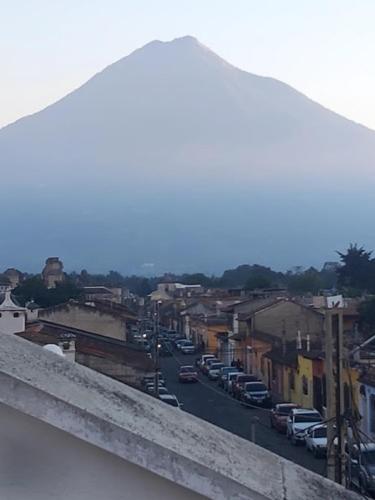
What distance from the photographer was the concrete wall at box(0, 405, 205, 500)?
1.68 m

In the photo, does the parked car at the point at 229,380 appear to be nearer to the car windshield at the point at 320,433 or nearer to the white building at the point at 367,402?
the white building at the point at 367,402

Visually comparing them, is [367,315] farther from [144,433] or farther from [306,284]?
[306,284]

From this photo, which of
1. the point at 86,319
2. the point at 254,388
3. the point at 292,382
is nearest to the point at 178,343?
the point at 86,319

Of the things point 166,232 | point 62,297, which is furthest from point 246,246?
point 62,297

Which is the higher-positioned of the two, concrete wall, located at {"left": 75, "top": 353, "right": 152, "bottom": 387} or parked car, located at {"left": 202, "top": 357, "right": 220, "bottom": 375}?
concrete wall, located at {"left": 75, "top": 353, "right": 152, "bottom": 387}

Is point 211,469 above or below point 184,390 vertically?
above

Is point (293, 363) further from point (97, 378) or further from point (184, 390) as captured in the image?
point (97, 378)

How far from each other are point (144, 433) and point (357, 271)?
150 feet

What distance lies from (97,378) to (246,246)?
188 metres

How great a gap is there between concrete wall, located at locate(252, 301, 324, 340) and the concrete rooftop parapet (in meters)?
25.3

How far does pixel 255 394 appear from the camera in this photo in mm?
22391

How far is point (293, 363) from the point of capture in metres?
23.1

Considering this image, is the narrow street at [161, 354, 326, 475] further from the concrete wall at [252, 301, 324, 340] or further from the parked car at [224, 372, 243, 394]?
the concrete wall at [252, 301, 324, 340]

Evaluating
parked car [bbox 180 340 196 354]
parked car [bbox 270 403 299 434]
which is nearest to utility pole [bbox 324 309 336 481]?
parked car [bbox 270 403 299 434]
